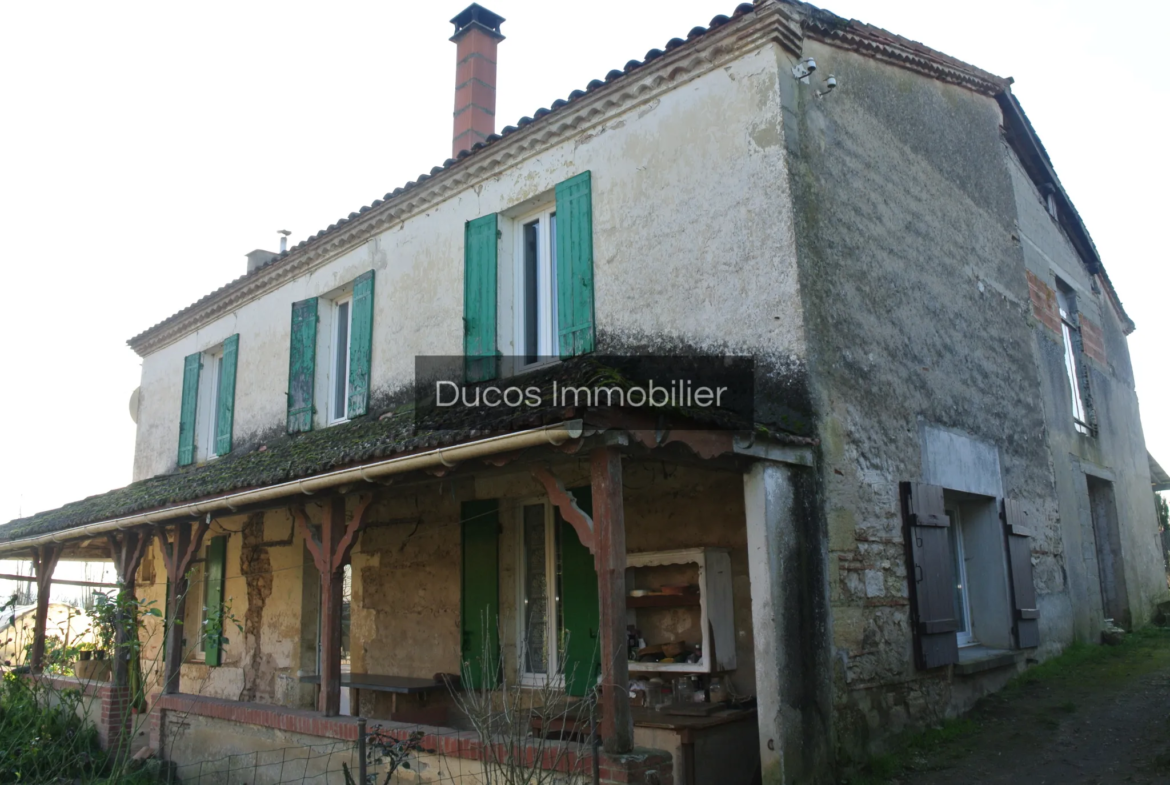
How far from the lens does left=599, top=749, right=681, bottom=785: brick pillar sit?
4883 millimetres

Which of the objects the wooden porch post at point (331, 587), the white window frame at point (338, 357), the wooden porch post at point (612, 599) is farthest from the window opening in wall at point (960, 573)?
the white window frame at point (338, 357)

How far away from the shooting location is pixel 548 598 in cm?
830

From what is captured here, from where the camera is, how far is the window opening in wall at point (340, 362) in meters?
10.7

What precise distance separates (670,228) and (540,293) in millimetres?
1734

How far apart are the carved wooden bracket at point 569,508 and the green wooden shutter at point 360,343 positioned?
4831 mm

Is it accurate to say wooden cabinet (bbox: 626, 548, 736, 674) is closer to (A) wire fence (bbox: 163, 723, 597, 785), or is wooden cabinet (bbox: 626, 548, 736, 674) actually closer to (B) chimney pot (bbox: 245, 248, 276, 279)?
(A) wire fence (bbox: 163, 723, 597, 785)

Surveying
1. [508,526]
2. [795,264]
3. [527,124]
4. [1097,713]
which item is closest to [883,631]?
[1097,713]

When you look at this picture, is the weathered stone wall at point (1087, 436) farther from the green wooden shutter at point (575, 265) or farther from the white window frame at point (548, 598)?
the green wooden shutter at point (575, 265)

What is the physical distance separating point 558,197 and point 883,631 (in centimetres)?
463

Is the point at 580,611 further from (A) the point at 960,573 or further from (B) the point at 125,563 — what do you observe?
(B) the point at 125,563

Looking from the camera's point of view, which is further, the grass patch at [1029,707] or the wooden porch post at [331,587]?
the wooden porch post at [331,587]

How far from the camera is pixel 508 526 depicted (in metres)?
8.70

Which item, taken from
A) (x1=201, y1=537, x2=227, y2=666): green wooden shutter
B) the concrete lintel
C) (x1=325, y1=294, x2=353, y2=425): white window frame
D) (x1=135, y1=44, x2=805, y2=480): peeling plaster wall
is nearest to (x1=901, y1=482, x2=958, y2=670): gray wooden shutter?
the concrete lintel

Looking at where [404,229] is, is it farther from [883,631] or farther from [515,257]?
[883,631]
